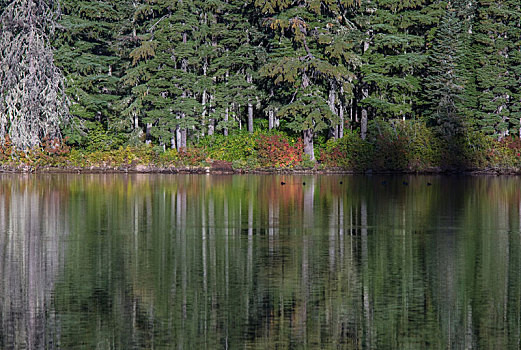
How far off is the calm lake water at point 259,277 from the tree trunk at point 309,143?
2850 centimetres

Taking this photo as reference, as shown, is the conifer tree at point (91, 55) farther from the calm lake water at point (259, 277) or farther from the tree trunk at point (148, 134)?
the calm lake water at point (259, 277)

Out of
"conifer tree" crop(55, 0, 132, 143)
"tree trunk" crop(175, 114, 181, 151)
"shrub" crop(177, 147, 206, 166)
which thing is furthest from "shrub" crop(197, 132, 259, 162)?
"conifer tree" crop(55, 0, 132, 143)

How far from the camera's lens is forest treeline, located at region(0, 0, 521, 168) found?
55.8 m

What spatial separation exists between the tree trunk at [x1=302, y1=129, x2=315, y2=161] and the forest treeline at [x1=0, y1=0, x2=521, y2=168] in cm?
14

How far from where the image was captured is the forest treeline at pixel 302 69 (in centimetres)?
5578

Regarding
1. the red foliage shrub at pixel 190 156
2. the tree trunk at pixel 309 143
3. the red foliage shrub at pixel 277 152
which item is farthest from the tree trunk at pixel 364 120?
the red foliage shrub at pixel 190 156

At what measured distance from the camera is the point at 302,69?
55125 millimetres

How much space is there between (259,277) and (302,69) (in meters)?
42.7

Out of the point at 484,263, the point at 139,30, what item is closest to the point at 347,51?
the point at 139,30

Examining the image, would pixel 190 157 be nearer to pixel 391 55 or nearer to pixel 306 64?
pixel 306 64

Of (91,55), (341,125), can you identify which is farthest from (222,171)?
(91,55)

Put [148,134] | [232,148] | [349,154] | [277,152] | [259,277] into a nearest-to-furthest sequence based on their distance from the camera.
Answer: [259,277] < [277,152] < [349,154] < [232,148] < [148,134]

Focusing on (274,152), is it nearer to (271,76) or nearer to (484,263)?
(271,76)

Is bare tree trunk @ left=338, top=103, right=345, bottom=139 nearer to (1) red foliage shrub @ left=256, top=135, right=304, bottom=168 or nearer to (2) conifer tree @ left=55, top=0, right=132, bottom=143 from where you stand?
(1) red foliage shrub @ left=256, top=135, right=304, bottom=168
